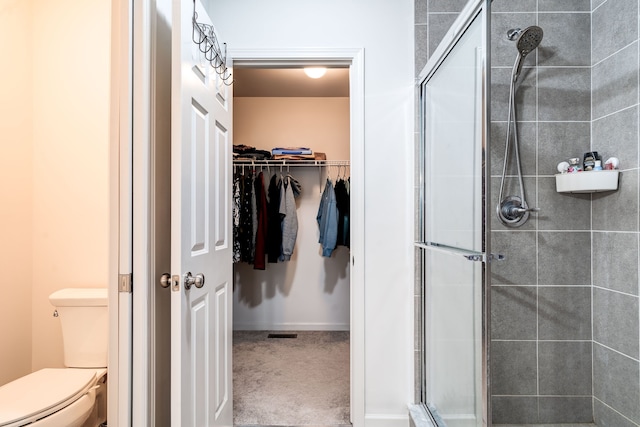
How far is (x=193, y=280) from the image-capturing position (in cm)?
120

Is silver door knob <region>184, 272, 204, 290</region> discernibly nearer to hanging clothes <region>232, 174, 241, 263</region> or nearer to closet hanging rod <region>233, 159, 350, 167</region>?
hanging clothes <region>232, 174, 241, 263</region>

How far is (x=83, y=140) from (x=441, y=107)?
1850 millimetres

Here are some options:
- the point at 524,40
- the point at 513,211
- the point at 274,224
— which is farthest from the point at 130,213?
the point at 274,224

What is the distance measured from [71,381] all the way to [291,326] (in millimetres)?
2214

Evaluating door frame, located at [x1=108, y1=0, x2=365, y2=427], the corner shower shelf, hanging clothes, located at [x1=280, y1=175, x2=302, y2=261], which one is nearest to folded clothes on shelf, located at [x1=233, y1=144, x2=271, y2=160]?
hanging clothes, located at [x1=280, y1=175, x2=302, y2=261]

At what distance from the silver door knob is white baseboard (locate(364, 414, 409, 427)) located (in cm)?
119

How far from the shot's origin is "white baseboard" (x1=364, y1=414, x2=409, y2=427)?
1752 millimetres

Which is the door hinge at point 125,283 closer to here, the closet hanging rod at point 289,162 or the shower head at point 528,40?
the shower head at point 528,40

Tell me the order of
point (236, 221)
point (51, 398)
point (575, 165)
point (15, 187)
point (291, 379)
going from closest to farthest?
point (51, 398) < point (575, 165) < point (15, 187) < point (291, 379) < point (236, 221)

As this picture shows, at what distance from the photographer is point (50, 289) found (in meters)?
1.81

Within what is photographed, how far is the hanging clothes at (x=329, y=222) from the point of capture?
10.4 feet

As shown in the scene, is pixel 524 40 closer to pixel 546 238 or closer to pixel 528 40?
pixel 528 40

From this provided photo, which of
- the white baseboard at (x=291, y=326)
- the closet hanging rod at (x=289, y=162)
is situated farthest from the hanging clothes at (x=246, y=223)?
the white baseboard at (x=291, y=326)

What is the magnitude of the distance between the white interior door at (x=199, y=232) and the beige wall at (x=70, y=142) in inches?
28.4
